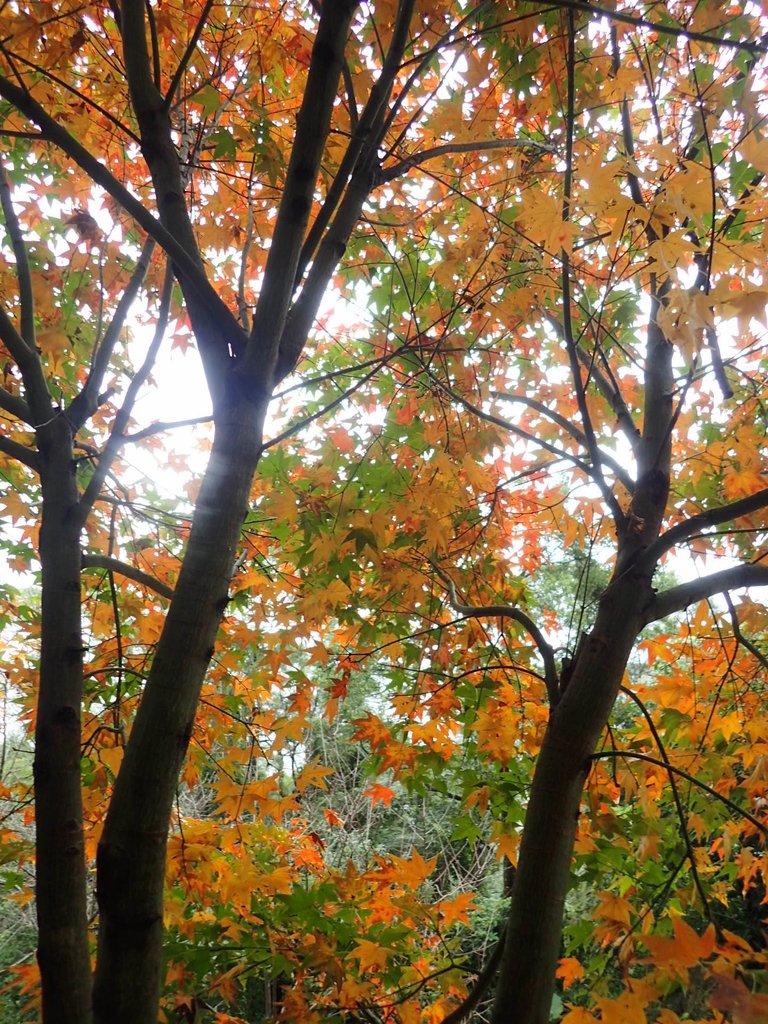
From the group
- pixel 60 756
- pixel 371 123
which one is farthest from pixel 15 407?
pixel 371 123

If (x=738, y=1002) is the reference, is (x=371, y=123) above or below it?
above

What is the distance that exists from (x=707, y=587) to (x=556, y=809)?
1.96ft

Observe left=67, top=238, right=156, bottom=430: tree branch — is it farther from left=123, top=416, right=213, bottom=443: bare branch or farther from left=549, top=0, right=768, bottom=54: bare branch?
left=549, top=0, right=768, bottom=54: bare branch

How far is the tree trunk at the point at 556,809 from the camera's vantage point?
132cm

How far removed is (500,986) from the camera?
1.34 metres

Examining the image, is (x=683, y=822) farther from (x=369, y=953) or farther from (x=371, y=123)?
(x=371, y=123)

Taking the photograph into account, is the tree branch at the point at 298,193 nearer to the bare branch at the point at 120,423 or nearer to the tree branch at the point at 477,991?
the bare branch at the point at 120,423

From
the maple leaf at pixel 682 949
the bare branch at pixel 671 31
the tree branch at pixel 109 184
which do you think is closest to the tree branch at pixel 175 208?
the tree branch at pixel 109 184

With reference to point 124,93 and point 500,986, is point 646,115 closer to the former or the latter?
point 124,93

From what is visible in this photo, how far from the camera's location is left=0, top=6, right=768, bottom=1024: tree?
123 centimetres

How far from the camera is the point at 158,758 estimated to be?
106 cm

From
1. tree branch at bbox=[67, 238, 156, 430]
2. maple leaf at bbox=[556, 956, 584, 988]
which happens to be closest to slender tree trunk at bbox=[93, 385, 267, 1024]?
tree branch at bbox=[67, 238, 156, 430]

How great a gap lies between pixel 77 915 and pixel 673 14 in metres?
2.75

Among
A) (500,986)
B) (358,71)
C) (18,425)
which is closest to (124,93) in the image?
(358,71)
